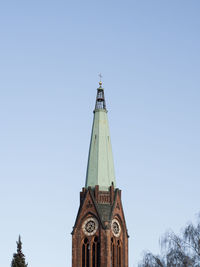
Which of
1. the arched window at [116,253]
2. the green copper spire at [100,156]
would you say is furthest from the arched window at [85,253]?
the green copper spire at [100,156]

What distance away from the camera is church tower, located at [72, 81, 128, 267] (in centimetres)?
9756

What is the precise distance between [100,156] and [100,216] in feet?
34.0

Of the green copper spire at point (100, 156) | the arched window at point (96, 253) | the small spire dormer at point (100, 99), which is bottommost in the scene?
the arched window at point (96, 253)

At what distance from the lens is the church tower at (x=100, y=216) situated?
97.6m

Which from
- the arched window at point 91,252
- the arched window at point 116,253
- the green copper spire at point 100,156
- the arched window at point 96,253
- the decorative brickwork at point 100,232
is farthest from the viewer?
the green copper spire at point 100,156

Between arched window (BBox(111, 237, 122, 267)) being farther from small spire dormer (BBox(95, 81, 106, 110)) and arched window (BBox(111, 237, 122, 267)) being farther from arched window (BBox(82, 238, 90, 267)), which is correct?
small spire dormer (BBox(95, 81, 106, 110))

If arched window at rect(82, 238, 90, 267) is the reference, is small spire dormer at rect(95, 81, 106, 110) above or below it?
above

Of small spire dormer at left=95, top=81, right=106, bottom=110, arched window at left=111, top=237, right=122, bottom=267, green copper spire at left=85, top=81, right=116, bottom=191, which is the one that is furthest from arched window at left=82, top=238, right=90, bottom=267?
small spire dormer at left=95, top=81, right=106, bottom=110

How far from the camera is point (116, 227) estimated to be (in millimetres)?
101062

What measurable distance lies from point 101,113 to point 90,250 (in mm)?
23231

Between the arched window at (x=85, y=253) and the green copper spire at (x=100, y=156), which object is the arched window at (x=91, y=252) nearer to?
the arched window at (x=85, y=253)

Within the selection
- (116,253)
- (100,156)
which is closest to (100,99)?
(100,156)

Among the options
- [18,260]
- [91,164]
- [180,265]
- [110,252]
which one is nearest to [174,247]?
[180,265]

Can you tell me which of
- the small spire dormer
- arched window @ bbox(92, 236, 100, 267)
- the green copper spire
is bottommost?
arched window @ bbox(92, 236, 100, 267)
